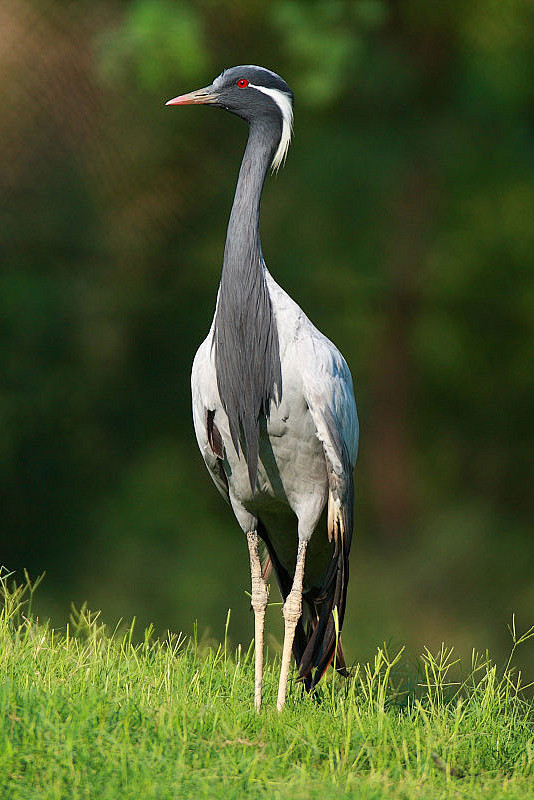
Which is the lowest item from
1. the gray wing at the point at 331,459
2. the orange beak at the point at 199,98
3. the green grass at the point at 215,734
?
the green grass at the point at 215,734

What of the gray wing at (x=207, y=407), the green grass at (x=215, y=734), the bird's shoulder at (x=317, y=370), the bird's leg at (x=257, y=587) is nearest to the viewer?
the green grass at (x=215, y=734)

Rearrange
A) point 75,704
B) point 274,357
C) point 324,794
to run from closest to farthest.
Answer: point 324,794 < point 75,704 < point 274,357

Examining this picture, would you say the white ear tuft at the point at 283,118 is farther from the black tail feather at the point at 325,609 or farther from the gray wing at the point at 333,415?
the black tail feather at the point at 325,609

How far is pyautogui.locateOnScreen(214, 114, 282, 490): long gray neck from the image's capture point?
2.79 m

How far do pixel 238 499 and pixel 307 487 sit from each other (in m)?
0.22

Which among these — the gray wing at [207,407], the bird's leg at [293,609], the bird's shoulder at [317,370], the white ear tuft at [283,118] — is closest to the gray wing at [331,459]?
the bird's shoulder at [317,370]

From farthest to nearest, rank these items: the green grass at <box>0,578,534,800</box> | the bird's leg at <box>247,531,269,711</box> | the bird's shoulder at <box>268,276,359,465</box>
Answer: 1. the bird's leg at <box>247,531,269,711</box>
2. the bird's shoulder at <box>268,276,359,465</box>
3. the green grass at <box>0,578,534,800</box>

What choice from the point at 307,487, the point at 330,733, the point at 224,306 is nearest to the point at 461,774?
the point at 330,733

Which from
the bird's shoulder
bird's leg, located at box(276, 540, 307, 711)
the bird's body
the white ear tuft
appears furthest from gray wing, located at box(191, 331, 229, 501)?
the white ear tuft

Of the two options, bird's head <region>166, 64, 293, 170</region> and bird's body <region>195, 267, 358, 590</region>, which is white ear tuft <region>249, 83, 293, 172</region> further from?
bird's body <region>195, 267, 358, 590</region>

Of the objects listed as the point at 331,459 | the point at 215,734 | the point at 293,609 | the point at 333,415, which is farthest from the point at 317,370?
the point at 215,734

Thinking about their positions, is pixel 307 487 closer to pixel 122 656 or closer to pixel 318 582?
pixel 318 582

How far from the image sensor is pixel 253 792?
84.4 inches

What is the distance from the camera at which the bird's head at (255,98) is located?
3029mm
